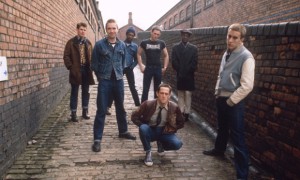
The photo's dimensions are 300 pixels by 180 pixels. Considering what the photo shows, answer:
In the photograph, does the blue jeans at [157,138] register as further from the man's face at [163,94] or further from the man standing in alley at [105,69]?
the man standing in alley at [105,69]

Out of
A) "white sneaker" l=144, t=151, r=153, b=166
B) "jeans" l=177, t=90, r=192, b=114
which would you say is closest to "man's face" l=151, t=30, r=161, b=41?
"jeans" l=177, t=90, r=192, b=114

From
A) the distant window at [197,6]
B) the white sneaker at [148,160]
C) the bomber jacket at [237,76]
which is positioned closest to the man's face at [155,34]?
the bomber jacket at [237,76]

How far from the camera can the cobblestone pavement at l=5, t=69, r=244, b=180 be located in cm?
343

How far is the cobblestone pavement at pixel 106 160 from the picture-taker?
11.2ft

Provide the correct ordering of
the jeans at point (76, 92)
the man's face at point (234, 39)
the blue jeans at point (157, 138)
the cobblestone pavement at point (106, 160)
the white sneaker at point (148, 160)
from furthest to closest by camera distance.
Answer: the jeans at point (76, 92)
the blue jeans at point (157, 138)
the white sneaker at point (148, 160)
the cobblestone pavement at point (106, 160)
the man's face at point (234, 39)

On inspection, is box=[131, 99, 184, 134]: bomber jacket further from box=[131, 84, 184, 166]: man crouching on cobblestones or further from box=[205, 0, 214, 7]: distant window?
box=[205, 0, 214, 7]: distant window

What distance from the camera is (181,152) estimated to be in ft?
14.1

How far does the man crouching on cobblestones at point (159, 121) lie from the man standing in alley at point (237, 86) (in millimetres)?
717

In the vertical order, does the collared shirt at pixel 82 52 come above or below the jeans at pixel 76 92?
above

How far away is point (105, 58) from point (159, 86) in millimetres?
1049

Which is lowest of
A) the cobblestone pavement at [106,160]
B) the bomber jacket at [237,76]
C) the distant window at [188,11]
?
the cobblestone pavement at [106,160]

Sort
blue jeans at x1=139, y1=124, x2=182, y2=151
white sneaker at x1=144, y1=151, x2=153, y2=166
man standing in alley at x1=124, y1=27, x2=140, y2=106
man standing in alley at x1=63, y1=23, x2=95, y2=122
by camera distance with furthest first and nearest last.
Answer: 1. man standing in alley at x1=124, y1=27, x2=140, y2=106
2. man standing in alley at x1=63, y1=23, x2=95, y2=122
3. blue jeans at x1=139, y1=124, x2=182, y2=151
4. white sneaker at x1=144, y1=151, x2=153, y2=166

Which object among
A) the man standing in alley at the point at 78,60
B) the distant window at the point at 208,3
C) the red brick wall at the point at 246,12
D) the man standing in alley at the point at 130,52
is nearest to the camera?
the man standing in alley at the point at 78,60

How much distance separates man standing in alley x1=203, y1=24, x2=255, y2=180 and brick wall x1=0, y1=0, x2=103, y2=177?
8.99 feet
